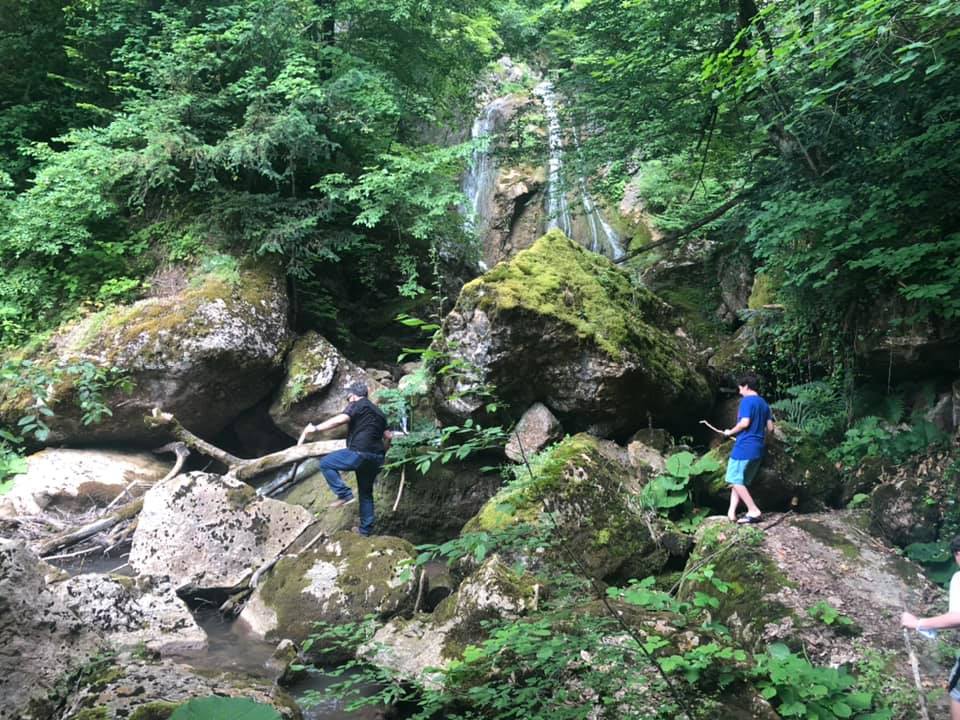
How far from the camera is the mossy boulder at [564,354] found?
7719 mm

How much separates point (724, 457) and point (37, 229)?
10.6 meters

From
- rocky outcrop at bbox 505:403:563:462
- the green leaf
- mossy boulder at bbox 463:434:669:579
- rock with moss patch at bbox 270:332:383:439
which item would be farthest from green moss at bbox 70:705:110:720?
rock with moss patch at bbox 270:332:383:439

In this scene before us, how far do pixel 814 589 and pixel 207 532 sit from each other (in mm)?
6099

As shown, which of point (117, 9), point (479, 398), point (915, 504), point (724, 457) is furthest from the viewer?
point (117, 9)

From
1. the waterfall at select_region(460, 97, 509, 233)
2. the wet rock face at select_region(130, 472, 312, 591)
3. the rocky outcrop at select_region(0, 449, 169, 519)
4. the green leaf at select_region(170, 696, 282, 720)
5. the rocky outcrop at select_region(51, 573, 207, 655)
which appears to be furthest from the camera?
the waterfall at select_region(460, 97, 509, 233)

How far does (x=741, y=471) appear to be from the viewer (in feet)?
21.2

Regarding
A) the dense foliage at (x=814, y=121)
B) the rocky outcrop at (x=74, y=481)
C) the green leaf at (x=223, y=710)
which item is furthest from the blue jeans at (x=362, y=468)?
the green leaf at (x=223, y=710)

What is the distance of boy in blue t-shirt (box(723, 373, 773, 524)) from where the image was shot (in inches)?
252

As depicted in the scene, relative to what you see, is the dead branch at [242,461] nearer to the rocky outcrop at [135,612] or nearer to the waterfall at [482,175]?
the rocky outcrop at [135,612]

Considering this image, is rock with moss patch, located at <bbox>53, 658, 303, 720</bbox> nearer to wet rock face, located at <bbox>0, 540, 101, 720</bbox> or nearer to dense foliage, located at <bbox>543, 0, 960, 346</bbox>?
wet rock face, located at <bbox>0, 540, 101, 720</bbox>

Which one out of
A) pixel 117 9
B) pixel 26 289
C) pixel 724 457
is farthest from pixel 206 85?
pixel 724 457

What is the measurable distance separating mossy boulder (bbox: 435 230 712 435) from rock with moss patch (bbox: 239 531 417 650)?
2.06 m

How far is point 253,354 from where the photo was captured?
1002 centimetres

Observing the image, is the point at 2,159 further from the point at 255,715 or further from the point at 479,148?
the point at 255,715
